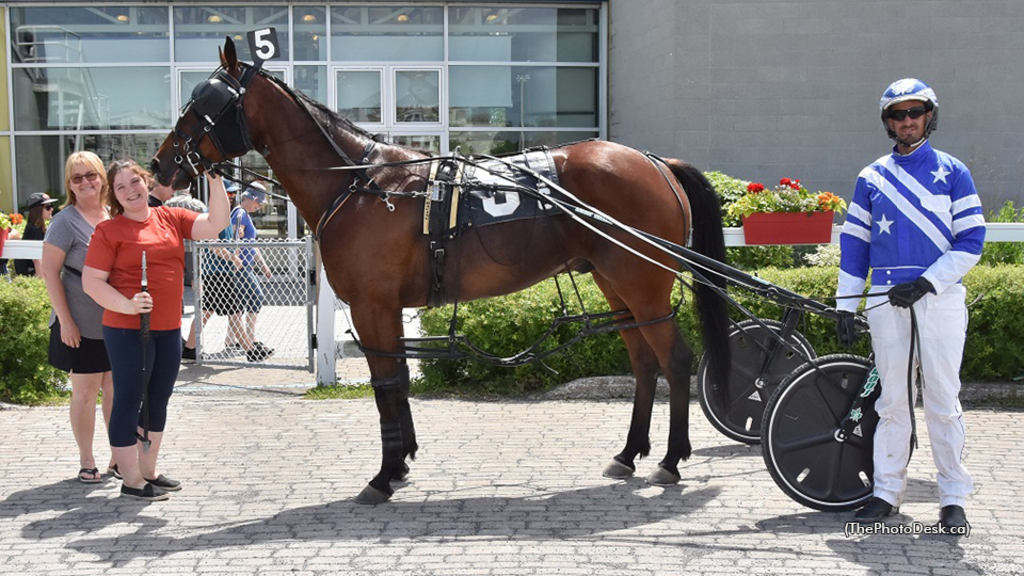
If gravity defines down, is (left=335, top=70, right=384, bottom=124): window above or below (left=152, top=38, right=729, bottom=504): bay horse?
above

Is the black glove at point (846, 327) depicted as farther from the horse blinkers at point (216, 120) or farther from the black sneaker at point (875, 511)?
the horse blinkers at point (216, 120)

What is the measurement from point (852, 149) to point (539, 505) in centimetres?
1022

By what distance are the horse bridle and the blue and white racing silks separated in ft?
10.9

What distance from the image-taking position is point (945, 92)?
13859mm

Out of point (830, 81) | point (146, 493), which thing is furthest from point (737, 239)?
point (830, 81)

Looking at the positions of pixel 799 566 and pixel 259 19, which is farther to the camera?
pixel 259 19

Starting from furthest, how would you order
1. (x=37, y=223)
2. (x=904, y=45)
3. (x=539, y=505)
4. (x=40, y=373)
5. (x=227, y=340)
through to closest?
1. (x=904, y=45)
2. (x=37, y=223)
3. (x=227, y=340)
4. (x=40, y=373)
5. (x=539, y=505)

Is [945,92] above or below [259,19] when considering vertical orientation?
below

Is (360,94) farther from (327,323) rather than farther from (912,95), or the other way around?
(912,95)

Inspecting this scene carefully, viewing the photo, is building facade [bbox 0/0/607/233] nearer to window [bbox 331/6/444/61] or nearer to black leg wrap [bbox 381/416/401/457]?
window [bbox 331/6/444/61]

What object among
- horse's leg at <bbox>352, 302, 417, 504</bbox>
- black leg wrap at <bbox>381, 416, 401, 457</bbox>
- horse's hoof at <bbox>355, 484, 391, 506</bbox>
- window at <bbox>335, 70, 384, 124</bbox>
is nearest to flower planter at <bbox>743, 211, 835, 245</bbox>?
horse's leg at <bbox>352, 302, 417, 504</bbox>

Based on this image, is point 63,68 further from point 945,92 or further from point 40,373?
point 945,92

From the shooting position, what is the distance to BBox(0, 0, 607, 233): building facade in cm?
1602

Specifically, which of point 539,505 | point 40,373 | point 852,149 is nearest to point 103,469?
point 40,373
